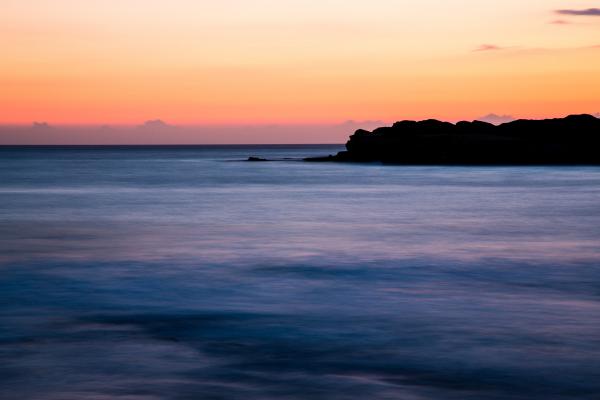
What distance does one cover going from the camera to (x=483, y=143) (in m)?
105

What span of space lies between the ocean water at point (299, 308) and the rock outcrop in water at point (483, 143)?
73.4 m

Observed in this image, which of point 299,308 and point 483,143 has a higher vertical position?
point 483,143

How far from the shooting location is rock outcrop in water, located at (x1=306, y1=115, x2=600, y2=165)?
10156cm

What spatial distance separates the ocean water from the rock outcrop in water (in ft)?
241

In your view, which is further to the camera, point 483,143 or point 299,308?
point 483,143

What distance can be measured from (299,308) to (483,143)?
9489 cm

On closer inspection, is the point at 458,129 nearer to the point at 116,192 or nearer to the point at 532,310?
the point at 116,192

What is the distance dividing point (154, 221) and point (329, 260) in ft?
41.1

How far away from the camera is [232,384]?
9.08m

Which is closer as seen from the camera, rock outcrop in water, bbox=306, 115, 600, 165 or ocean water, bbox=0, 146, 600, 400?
ocean water, bbox=0, 146, 600, 400

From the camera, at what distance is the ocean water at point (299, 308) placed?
923 cm

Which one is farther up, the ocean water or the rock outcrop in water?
the rock outcrop in water

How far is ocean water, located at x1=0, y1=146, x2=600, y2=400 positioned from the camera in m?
9.23

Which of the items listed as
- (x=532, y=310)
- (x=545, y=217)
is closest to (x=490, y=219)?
(x=545, y=217)
